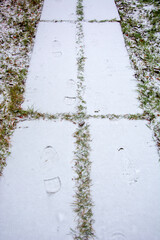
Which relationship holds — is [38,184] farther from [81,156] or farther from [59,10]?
[59,10]

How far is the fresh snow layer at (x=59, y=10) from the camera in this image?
255 centimetres

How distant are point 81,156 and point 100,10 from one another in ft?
7.42

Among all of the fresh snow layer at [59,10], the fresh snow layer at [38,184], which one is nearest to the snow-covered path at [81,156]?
the fresh snow layer at [38,184]

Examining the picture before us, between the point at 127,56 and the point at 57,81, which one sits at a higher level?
the point at 127,56

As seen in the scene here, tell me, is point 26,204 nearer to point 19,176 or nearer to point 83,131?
point 19,176

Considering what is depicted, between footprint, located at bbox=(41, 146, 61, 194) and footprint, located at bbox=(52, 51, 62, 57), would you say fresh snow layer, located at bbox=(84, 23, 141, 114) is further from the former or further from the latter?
footprint, located at bbox=(41, 146, 61, 194)

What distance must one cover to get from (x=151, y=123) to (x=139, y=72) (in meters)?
0.67

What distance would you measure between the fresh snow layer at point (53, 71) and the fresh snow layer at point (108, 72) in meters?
0.19

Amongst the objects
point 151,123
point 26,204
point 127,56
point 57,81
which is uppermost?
point 127,56

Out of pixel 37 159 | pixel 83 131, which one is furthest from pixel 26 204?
pixel 83 131

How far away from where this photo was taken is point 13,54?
2199 mm

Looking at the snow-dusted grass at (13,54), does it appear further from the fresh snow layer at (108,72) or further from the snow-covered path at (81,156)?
the fresh snow layer at (108,72)

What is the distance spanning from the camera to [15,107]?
1.76 m

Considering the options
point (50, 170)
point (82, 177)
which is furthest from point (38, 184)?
point (82, 177)
